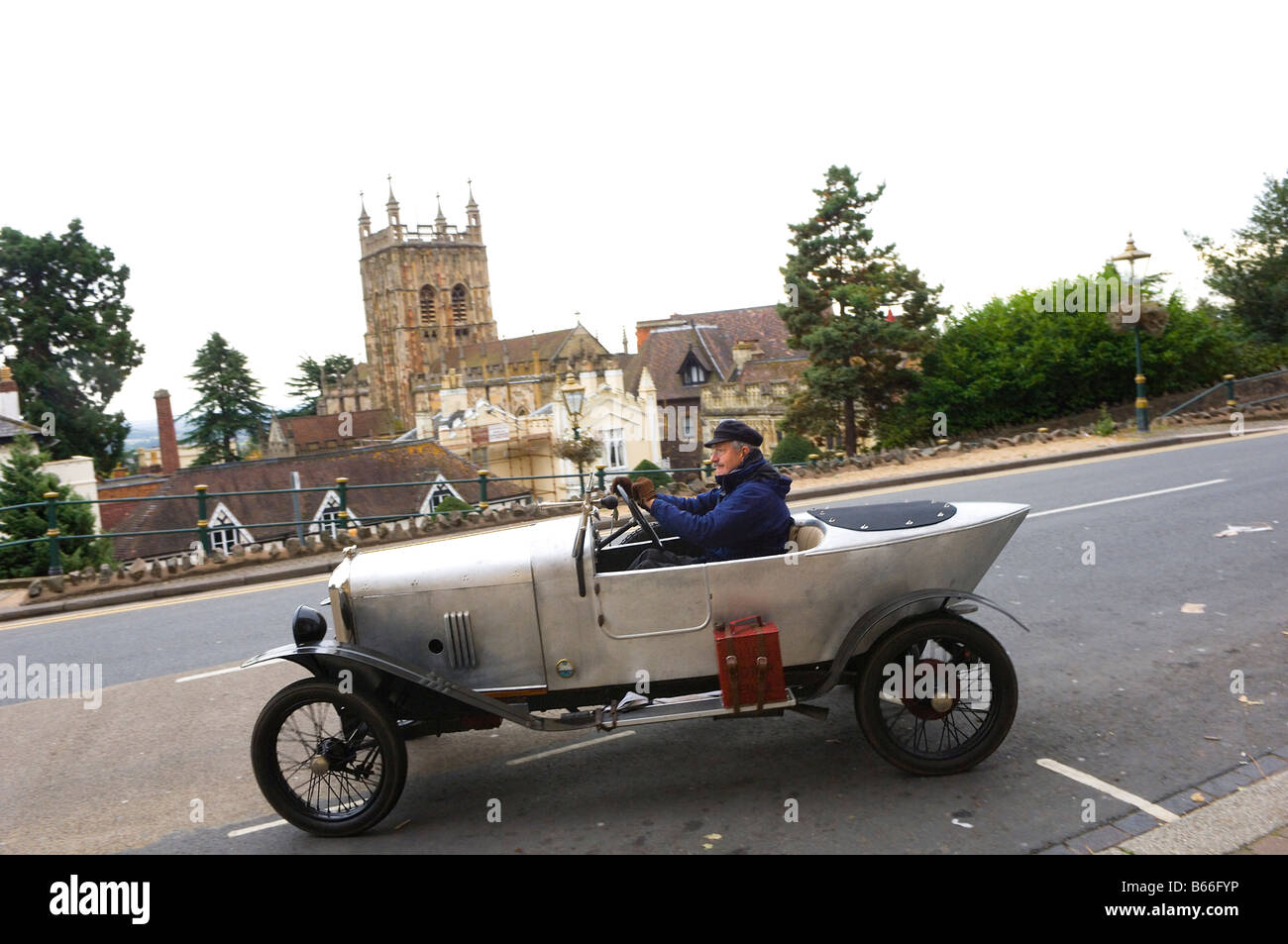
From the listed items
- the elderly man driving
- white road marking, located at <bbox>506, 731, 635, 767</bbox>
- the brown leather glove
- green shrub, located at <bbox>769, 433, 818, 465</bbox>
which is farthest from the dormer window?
the brown leather glove

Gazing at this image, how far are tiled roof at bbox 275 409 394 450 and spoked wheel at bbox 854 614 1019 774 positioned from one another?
8826 centimetres

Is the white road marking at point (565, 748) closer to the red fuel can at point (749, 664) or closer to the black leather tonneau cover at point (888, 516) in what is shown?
the red fuel can at point (749, 664)

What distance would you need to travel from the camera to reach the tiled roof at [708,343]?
57750 mm

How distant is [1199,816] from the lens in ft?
13.7

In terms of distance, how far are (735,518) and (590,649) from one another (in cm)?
94

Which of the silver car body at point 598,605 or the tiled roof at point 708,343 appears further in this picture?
the tiled roof at point 708,343

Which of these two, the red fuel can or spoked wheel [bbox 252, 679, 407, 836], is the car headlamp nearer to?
spoked wheel [bbox 252, 679, 407, 836]

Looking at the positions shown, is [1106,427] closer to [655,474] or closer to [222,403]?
[655,474]

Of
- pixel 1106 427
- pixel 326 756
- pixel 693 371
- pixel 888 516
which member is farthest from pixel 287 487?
pixel 888 516

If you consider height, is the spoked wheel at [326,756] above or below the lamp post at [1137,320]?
below

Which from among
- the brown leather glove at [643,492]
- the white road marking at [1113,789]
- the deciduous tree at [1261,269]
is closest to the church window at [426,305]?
the deciduous tree at [1261,269]
